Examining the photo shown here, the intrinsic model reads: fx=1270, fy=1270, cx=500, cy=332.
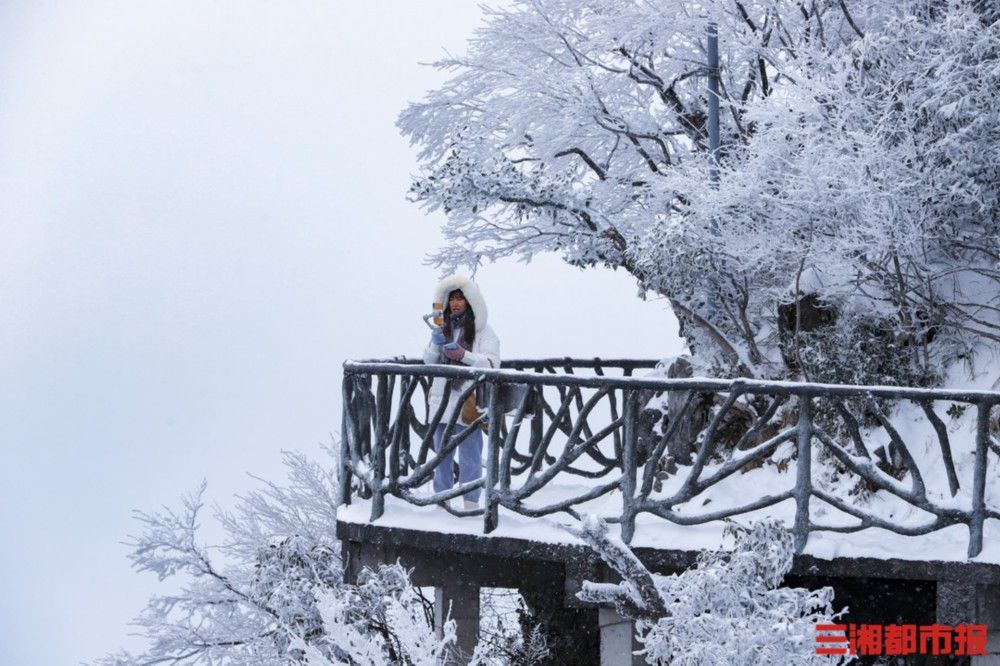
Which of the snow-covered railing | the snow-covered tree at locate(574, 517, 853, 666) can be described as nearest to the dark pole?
the snow-covered railing

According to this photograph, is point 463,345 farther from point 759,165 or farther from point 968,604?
point 968,604

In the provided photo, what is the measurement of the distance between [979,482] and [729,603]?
5.65 ft

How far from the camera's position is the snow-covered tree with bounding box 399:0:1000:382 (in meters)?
10.4

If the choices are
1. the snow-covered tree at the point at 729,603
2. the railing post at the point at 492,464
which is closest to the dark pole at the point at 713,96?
the railing post at the point at 492,464

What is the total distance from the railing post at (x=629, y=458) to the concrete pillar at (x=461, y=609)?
2.19m

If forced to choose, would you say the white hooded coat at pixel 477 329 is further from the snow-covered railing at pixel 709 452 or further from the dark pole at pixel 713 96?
the dark pole at pixel 713 96

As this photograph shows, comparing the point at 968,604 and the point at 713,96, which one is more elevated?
the point at 713,96

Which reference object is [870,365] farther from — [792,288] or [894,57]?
[894,57]

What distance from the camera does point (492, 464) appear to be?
27.8ft

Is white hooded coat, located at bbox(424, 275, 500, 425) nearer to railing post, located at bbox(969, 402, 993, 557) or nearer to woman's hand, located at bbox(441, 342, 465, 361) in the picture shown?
woman's hand, located at bbox(441, 342, 465, 361)

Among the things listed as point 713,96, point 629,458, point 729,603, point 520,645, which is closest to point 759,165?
point 713,96

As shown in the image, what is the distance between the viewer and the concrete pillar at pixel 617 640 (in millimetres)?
8836

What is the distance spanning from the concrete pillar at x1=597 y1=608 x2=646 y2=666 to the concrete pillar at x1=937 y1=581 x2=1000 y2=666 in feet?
6.82

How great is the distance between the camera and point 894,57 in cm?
1096
